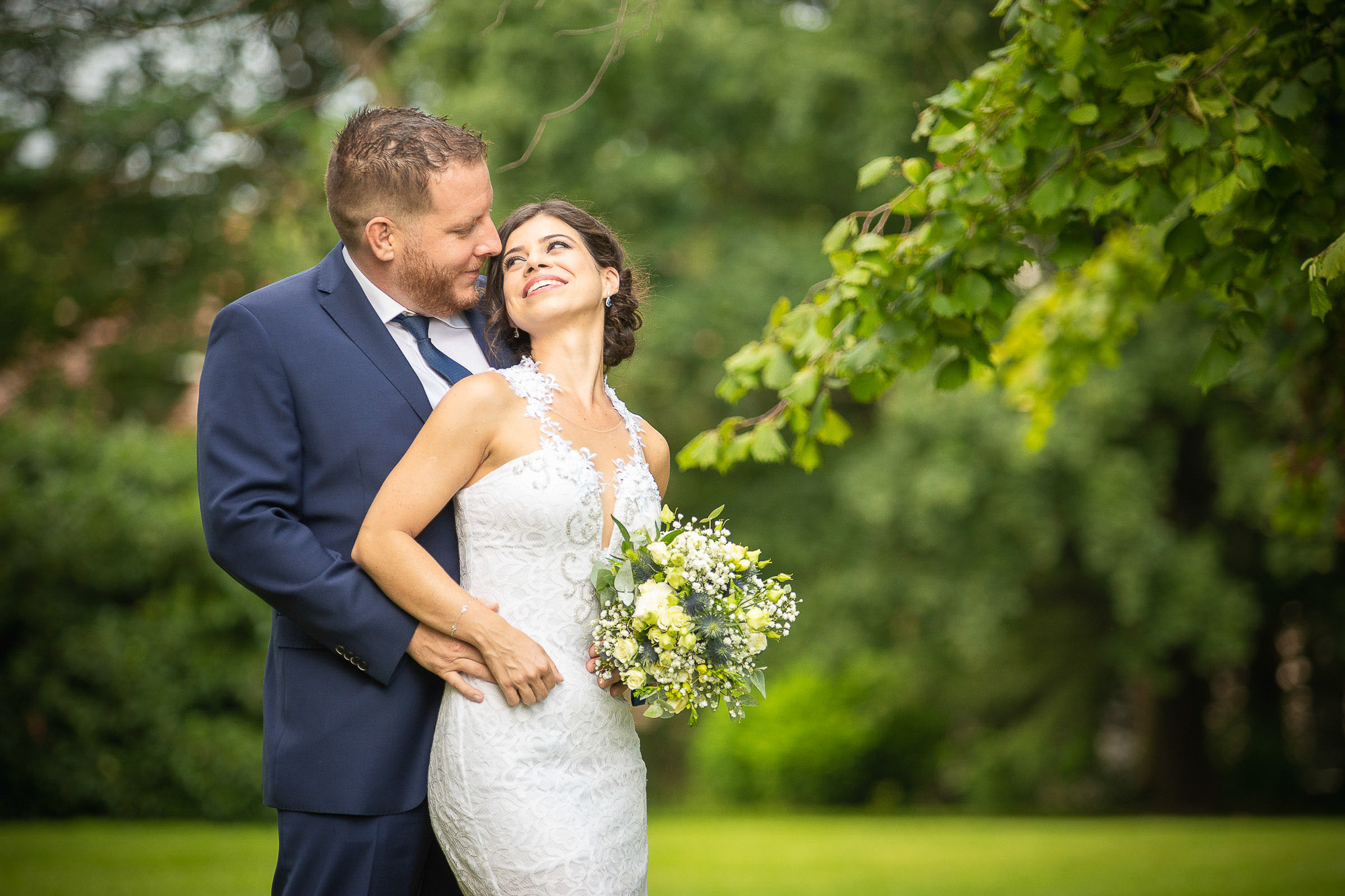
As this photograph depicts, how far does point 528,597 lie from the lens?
2523mm

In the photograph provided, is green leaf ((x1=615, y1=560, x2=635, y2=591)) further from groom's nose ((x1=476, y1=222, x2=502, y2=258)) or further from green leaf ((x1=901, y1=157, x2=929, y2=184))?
green leaf ((x1=901, y1=157, x2=929, y2=184))

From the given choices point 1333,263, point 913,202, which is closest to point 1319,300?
point 1333,263

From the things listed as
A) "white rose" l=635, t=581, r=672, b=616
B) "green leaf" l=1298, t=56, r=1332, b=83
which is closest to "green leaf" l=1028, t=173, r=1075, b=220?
"green leaf" l=1298, t=56, r=1332, b=83

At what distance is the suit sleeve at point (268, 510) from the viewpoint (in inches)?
93.4

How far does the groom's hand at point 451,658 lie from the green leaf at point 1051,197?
6.01 feet

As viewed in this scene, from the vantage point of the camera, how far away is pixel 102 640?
907 cm

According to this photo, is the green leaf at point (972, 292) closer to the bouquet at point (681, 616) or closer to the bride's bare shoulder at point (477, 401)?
the bouquet at point (681, 616)

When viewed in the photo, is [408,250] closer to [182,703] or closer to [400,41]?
[182,703]

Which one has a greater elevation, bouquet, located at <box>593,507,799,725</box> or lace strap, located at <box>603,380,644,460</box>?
lace strap, located at <box>603,380,644,460</box>

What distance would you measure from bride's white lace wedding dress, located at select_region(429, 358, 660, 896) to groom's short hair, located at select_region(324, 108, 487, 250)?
51cm

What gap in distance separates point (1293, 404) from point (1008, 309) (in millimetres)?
2889

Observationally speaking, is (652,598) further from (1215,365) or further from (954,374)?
(1215,365)

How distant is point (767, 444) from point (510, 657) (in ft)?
5.10

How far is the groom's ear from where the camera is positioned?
2715 mm
